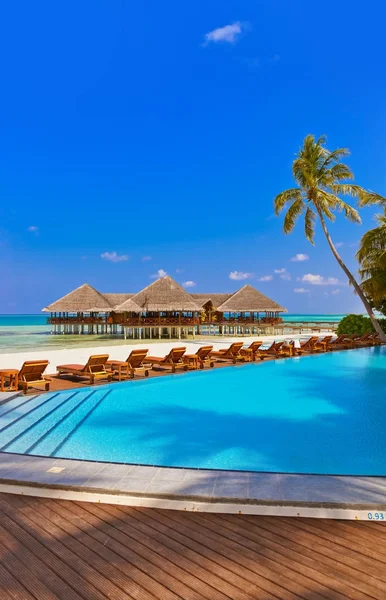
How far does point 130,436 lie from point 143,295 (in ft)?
92.1

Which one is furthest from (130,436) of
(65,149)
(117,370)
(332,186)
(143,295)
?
(65,149)

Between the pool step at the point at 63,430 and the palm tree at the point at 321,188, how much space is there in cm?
1531

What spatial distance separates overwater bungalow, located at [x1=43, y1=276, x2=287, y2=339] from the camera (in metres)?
32.9

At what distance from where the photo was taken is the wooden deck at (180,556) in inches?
90.0

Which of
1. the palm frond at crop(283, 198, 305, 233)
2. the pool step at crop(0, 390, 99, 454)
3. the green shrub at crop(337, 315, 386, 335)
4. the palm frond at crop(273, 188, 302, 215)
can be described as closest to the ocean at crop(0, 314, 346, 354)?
the palm frond at crop(283, 198, 305, 233)

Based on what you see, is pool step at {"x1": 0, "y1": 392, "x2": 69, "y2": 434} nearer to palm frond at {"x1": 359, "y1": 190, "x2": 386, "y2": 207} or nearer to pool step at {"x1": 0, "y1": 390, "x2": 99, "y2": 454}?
pool step at {"x1": 0, "y1": 390, "x2": 99, "y2": 454}

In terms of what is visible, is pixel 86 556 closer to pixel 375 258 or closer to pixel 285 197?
pixel 375 258

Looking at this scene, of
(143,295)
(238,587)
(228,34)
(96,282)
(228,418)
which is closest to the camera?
(238,587)

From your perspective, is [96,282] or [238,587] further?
[96,282]

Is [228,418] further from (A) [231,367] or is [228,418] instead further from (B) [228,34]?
(B) [228,34]

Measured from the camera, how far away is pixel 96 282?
89.1m

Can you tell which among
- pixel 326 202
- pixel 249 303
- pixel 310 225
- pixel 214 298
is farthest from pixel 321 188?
pixel 214 298

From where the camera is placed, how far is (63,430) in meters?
6.51

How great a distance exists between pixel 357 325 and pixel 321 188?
805 cm
